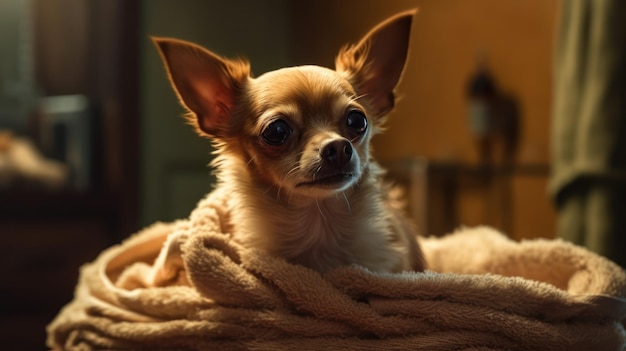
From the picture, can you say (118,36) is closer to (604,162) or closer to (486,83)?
(486,83)

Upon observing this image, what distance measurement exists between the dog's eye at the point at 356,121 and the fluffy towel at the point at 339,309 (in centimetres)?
21

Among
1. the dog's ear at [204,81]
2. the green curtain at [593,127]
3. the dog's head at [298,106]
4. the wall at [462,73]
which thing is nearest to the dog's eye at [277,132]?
the dog's head at [298,106]

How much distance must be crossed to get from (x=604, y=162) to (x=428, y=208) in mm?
1142

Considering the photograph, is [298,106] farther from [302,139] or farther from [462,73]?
[462,73]

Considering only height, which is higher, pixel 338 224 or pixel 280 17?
pixel 280 17

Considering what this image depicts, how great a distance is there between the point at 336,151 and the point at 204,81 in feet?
0.81

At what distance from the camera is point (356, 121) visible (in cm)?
97

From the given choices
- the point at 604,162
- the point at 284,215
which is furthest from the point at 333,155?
the point at 604,162

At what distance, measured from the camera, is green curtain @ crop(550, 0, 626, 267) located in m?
1.36

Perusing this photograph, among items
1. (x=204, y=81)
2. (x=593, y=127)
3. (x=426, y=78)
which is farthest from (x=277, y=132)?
(x=426, y=78)

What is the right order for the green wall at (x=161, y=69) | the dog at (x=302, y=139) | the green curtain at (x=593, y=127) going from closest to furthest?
1. the dog at (x=302, y=139)
2. the green curtain at (x=593, y=127)
3. the green wall at (x=161, y=69)

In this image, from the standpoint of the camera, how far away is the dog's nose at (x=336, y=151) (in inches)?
35.3

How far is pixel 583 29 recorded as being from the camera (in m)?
1.44

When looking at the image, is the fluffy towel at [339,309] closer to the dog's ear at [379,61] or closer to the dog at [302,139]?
the dog at [302,139]
